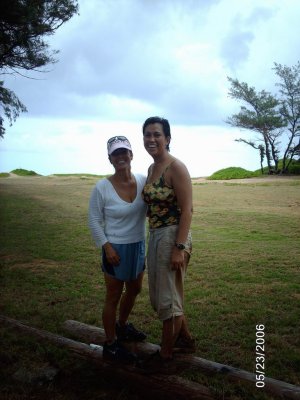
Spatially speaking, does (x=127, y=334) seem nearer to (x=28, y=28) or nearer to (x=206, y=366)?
(x=206, y=366)

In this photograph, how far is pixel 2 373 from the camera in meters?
3.42

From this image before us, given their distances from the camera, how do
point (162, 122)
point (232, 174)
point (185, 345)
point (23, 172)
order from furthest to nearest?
1. point (23, 172)
2. point (232, 174)
3. point (185, 345)
4. point (162, 122)

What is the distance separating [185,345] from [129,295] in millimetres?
725

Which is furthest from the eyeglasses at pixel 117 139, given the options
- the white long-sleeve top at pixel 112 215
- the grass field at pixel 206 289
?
the grass field at pixel 206 289

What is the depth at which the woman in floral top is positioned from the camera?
305 cm

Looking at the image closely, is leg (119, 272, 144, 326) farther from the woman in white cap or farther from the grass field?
the grass field

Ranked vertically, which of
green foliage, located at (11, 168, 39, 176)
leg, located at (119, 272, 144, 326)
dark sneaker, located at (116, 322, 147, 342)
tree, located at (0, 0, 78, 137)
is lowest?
dark sneaker, located at (116, 322, 147, 342)

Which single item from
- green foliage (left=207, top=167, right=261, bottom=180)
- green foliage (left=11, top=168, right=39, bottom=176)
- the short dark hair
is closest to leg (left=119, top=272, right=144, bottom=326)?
the short dark hair

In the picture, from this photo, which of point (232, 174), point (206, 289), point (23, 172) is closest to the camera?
point (206, 289)

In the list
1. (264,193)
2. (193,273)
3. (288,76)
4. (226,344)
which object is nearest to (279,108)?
(288,76)

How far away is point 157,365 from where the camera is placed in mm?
3223

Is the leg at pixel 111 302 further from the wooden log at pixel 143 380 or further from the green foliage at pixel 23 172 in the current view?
the green foliage at pixel 23 172

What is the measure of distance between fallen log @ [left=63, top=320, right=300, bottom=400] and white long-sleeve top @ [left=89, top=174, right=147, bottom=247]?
108cm
